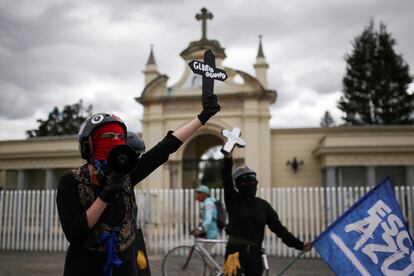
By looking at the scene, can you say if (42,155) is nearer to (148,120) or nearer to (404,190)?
(148,120)

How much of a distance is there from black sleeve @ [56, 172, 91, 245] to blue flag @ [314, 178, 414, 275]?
3.11 meters

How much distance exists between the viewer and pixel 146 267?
3.32 metres

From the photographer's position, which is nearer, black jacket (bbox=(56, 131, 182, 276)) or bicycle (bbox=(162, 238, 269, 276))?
black jacket (bbox=(56, 131, 182, 276))

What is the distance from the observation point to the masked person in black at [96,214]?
213cm

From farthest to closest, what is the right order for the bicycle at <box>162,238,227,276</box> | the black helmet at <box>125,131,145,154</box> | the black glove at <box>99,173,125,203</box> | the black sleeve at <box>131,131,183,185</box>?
1. the bicycle at <box>162,238,227,276</box>
2. the black helmet at <box>125,131,145,154</box>
3. the black sleeve at <box>131,131,183,185</box>
4. the black glove at <box>99,173,125,203</box>

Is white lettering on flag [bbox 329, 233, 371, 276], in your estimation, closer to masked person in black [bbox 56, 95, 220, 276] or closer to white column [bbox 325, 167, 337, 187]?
masked person in black [bbox 56, 95, 220, 276]

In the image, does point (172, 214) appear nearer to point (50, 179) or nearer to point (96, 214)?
point (50, 179)

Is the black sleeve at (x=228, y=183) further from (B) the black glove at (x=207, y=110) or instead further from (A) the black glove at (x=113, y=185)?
(A) the black glove at (x=113, y=185)

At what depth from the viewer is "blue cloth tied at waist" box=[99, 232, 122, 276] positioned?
216 centimetres

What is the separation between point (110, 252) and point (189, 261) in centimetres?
629

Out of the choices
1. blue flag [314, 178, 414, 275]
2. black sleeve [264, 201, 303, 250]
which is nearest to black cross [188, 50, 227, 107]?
black sleeve [264, 201, 303, 250]

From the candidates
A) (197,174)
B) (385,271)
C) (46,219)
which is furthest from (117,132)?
(197,174)

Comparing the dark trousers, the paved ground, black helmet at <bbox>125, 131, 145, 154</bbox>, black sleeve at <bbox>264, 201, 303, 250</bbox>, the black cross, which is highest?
the black cross

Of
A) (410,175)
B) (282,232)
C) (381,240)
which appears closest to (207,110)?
(282,232)
